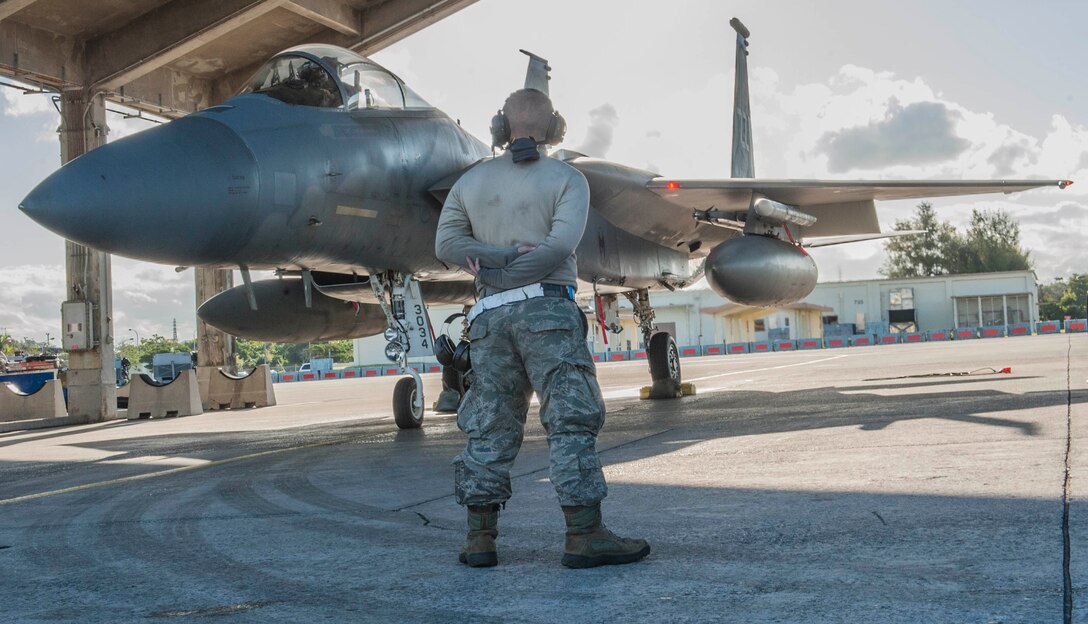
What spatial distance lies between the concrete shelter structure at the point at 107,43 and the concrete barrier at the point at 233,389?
2.44 meters

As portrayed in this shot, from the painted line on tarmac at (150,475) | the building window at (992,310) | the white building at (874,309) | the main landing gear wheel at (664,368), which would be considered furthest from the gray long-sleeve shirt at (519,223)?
the building window at (992,310)

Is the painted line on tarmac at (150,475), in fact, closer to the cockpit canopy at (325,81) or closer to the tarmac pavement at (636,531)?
the tarmac pavement at (636,531)

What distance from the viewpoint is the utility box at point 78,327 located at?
59.8ft

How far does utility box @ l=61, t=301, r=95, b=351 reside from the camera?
1823 cm

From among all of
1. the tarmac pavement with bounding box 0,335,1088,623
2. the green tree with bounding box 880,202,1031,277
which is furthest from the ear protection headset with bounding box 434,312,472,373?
the green tree with bounding box 880,202,1031,277

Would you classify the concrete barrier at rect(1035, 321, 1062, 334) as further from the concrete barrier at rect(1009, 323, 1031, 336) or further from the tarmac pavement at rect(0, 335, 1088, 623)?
the tarmac pavement at rect(0, 335, 1088, 623)

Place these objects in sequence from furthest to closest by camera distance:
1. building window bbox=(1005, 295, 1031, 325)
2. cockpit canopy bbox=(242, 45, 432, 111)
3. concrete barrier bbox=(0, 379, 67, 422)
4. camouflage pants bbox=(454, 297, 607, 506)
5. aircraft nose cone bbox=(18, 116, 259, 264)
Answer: building window bbox=(1005, 295, 1031, 325), concrete barrier bbox=(0, 379, 67, 422), cockpit canopy bbox=(242, 45, 432, 111), aircraft nose cone bbox=(18, 116, 259, 264), camouflage pants bbox=(454, 297, 607, 506)

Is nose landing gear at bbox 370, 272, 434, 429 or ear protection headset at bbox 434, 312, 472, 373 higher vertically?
nose landing gear at bbox 370, 272, 434, 429

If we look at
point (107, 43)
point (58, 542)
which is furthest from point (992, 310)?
point (58, 542)

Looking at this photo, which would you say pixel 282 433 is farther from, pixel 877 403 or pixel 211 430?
pixel 877 403

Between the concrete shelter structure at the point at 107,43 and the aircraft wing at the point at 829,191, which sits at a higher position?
the concrete shelter structure at the point at 107,43

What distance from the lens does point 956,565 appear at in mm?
2928

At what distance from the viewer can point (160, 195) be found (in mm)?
6414

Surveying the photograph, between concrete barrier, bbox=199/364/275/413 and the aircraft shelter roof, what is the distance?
244 inches
